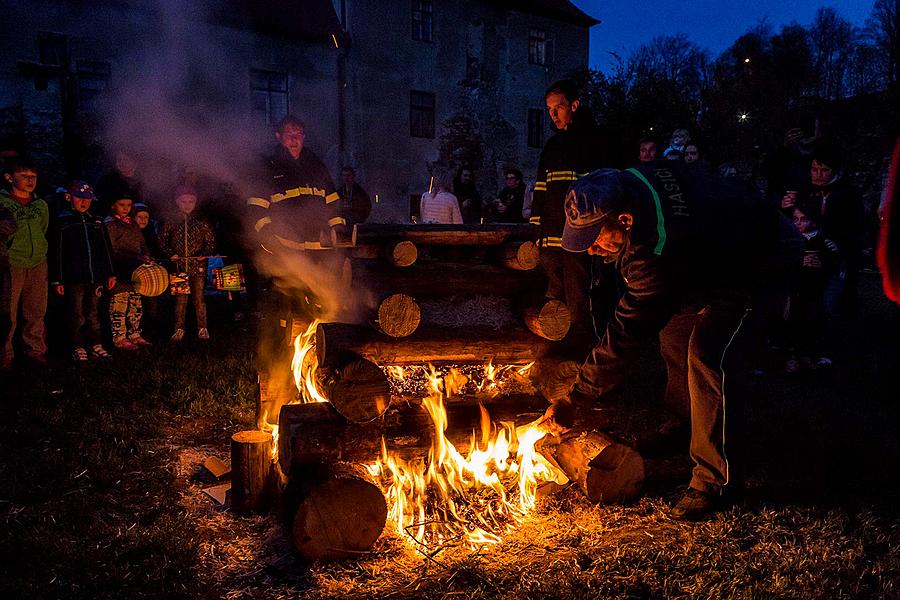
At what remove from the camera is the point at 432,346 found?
3.91m

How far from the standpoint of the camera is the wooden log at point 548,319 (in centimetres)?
397

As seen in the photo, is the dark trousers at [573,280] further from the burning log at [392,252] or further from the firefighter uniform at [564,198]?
the burning log at [392,252]

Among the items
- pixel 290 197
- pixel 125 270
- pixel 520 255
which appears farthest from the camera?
pixel 125 270

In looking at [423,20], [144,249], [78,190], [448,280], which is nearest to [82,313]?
[144,249]

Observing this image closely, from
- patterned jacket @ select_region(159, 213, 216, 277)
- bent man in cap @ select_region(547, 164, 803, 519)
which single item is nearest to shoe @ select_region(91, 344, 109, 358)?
patterned jacket @ select_region(159, 213, 216, 277)

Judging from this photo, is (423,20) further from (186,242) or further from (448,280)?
(448,280)

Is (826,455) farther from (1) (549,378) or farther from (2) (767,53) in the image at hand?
(2) (767,53)

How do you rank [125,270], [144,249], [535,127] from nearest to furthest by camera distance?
1. [125,270]
2. [144,249]
3. [535,127]

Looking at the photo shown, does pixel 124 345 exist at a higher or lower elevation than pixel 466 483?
higher

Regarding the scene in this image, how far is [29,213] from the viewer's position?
6562 millimetres

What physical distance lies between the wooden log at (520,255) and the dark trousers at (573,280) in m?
0.57

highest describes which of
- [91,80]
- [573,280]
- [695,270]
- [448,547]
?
[91,80]

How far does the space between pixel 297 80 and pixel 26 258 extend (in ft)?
41.8

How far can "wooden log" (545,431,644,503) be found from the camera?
3.64 meters
